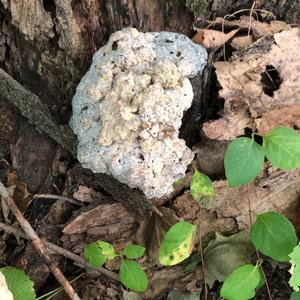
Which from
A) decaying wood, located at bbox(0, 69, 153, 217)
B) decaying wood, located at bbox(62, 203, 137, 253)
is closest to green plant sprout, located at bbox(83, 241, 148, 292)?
decaying wood, located at bbox(62, 203, 137, 253)

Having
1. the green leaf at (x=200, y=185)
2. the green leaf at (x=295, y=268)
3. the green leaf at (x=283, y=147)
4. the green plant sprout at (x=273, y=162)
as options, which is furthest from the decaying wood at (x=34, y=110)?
the green leaf at (x=295, y=268)

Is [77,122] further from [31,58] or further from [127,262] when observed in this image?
[127,262]

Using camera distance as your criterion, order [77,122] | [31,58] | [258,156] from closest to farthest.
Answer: [258,156] → [77,122] → [31,58]

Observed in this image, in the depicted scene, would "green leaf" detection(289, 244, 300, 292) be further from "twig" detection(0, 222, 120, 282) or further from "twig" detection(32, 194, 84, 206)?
"twig" detection(32, 194, 84, 206)

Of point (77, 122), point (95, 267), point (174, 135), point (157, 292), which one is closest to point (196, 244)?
point (157, 292)

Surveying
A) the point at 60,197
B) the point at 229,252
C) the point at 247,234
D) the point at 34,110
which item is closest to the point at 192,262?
the point at 229,252

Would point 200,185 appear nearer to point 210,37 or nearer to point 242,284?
point 242,284
